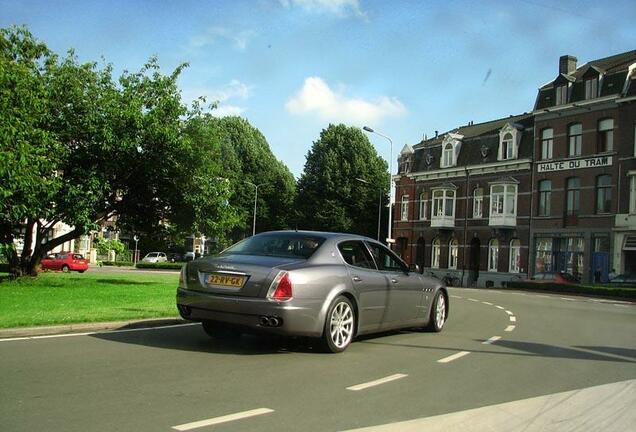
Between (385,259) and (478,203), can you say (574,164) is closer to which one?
(478,203)

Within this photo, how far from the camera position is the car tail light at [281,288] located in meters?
7.45

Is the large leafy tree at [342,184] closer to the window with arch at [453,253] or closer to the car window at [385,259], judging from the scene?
the window with arch at [453,253]

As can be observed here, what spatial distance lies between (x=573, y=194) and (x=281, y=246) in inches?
1564

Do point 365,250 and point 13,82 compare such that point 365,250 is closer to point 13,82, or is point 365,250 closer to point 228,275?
point 228,275

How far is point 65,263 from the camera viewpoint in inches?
1743

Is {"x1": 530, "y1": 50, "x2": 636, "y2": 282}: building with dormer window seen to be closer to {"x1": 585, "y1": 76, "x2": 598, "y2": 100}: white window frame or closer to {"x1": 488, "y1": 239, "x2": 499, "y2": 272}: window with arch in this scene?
{"x1": 585, "y1": 76, "x2": 598, "y2": 100}: white window frame

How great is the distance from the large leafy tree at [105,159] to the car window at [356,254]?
1123 cm

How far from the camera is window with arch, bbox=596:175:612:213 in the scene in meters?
→ 40.9

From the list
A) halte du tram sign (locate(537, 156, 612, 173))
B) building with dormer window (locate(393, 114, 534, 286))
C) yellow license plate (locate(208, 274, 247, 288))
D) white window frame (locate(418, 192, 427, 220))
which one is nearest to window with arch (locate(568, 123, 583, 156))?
halte du tram sign (locate(537, 156, 612, 173))

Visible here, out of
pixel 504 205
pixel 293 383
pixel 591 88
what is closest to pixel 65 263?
pixel 504 205

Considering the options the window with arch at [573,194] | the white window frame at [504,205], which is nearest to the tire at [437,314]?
the window with arch at [573,194]

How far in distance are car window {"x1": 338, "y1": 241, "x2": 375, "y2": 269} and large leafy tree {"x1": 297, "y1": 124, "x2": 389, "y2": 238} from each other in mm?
51220

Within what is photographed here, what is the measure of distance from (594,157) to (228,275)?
130 feet

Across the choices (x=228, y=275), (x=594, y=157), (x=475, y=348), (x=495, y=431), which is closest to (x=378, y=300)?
(x=475, y=348)
